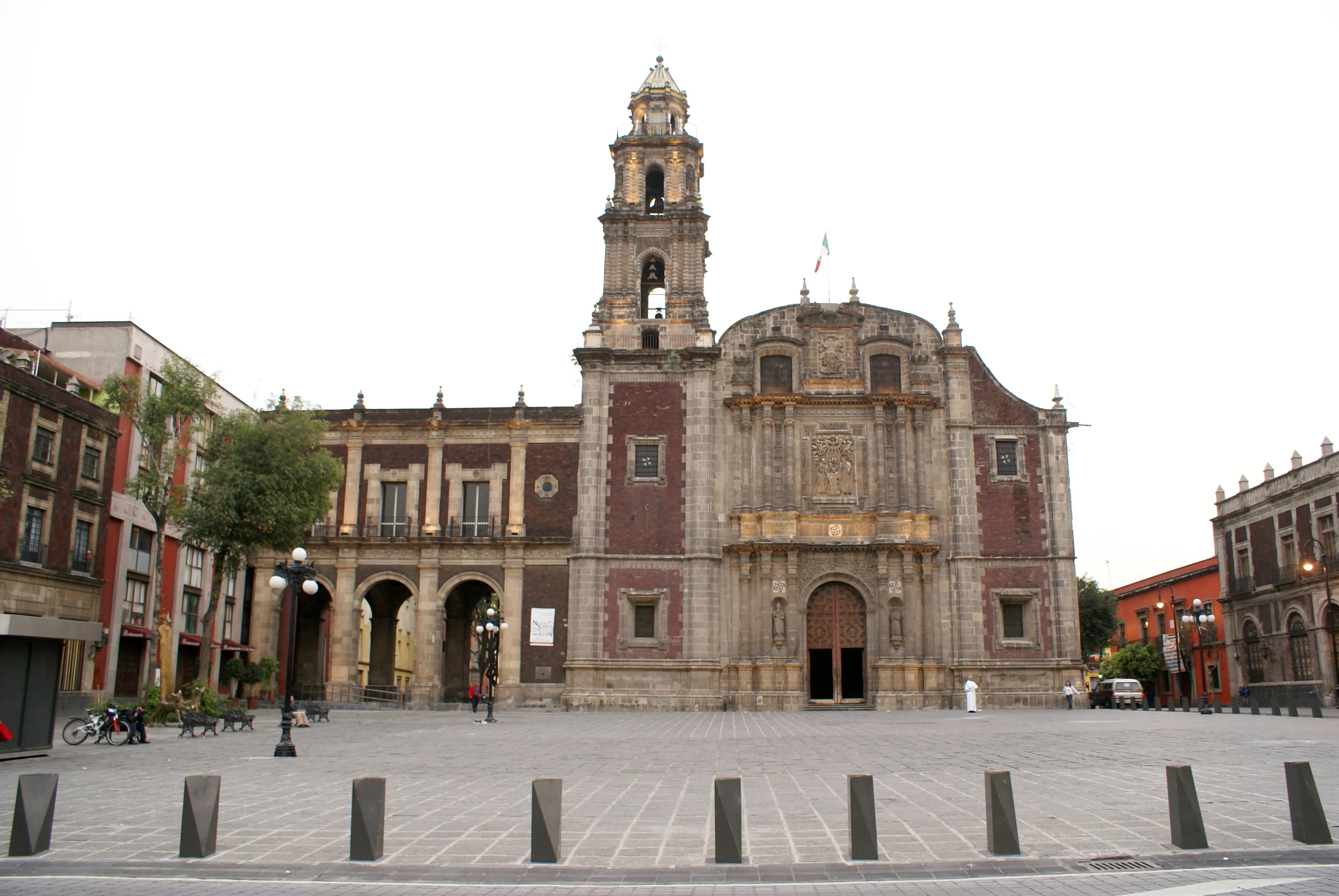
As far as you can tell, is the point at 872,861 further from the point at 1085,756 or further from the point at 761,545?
the point at 761,545

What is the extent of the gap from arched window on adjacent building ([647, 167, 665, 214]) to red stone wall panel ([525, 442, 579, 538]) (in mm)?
10703

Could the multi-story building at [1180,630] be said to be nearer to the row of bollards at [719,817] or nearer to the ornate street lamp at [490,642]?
the ornate street lamp at [490,642]

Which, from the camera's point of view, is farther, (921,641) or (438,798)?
(921,641)

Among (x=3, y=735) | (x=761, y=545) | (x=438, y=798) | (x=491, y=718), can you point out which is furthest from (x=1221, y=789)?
(x=761, y=545)

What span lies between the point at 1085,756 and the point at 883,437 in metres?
24.8

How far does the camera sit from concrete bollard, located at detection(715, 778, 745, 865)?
9.29 meters

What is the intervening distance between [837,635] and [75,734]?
26373mm

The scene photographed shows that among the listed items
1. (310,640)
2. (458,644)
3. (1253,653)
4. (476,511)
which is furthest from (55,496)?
(1253,653)

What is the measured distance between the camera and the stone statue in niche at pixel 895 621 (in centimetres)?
4069

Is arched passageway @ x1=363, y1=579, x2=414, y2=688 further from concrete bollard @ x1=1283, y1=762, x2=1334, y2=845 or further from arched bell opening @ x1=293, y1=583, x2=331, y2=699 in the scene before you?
concrete bollard @ x1=1283, y1=762, x2=1334, y2=845

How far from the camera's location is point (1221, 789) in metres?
13.5

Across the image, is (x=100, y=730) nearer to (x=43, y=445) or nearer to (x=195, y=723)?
(x=195, y=723)

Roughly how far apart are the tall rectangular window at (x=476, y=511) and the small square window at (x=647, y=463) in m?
6.44

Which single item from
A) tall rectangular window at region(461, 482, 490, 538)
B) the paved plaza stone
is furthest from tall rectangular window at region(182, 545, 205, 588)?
the paved plaza stone
